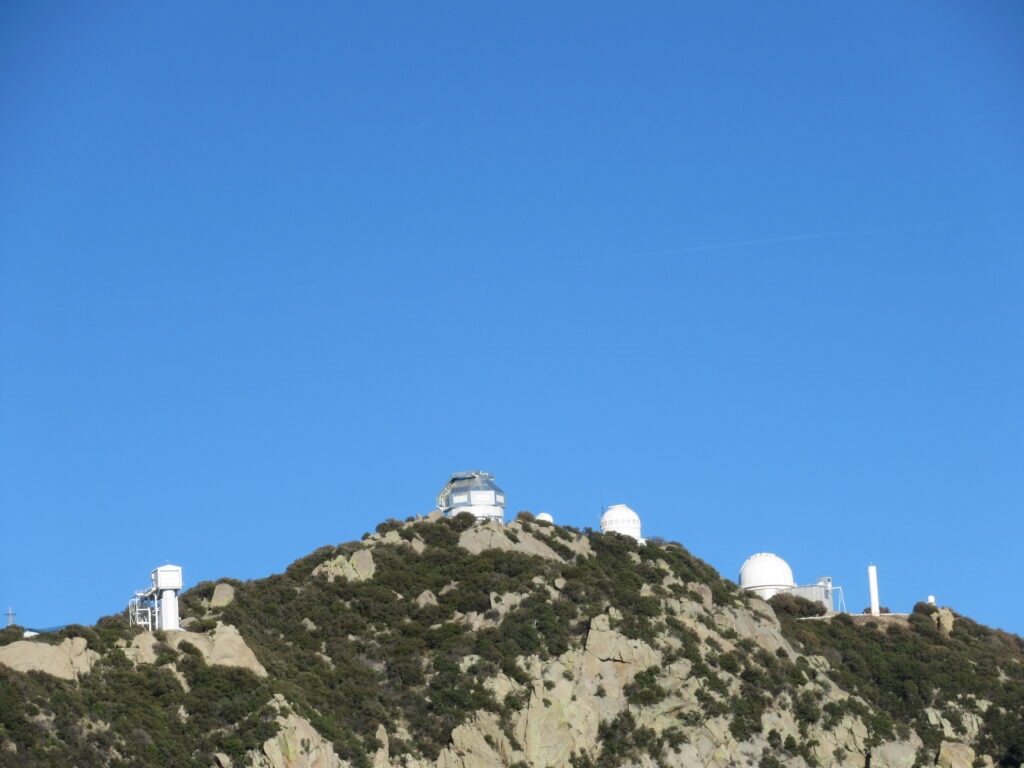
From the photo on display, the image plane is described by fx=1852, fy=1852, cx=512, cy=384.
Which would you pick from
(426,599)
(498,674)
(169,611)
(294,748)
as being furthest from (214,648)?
(426,599)

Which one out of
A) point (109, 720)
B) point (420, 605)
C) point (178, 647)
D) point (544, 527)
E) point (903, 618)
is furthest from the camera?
point (903, 618)

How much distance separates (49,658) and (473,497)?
40180 mm

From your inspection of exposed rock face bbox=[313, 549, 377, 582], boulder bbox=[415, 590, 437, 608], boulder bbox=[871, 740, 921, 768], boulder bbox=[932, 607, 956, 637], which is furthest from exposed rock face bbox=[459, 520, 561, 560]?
boulder bbox=[932, 607, 956, 637]

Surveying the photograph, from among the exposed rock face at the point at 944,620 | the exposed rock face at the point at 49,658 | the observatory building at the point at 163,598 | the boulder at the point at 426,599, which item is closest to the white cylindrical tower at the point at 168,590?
the observatory building at the point at 163,598

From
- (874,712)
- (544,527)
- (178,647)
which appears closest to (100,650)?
(178,647)

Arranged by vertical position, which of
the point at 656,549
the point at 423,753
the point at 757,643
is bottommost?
the point at 423,753

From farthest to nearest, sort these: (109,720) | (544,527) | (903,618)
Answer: (903,618) → (544,527) → (109,720)

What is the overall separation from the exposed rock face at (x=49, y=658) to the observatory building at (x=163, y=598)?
292 inches

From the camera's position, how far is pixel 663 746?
10231cm

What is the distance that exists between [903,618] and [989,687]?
12549 mm

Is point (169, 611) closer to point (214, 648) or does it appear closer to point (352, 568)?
point (214, 648)

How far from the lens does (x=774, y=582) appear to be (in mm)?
132625

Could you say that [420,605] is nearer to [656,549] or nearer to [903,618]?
[656,549]

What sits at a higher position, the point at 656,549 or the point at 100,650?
the point at 656,549
